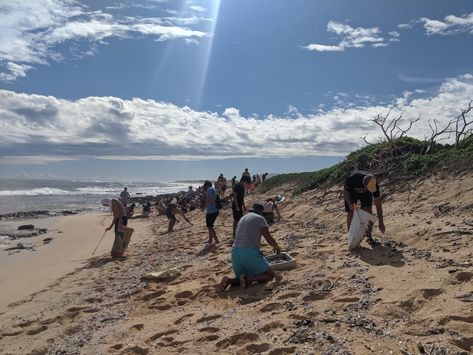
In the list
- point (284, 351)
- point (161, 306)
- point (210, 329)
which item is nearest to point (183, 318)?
point (210, 329)

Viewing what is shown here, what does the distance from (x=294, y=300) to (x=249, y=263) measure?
3.92 feet

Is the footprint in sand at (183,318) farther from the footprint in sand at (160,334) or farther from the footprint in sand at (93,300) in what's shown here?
the footprint in sand at (93,300)

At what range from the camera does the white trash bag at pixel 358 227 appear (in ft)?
21.7

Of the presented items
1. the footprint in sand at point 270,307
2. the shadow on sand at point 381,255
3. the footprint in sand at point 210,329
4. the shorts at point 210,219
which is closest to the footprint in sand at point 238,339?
the footprint in sand at point 210,329

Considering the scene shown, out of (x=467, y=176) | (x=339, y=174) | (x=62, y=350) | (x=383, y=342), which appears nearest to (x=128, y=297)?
(x=62, y=350)

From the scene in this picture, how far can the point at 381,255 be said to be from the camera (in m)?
6.18

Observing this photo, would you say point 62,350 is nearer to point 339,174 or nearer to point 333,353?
point 333,353

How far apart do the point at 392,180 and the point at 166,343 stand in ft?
28.1

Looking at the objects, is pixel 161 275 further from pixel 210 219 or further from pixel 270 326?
pixel 270 326

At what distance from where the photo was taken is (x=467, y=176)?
9148 millimetres

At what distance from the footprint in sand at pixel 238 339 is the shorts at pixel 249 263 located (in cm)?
184

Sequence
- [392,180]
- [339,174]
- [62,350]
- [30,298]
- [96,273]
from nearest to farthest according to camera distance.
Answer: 1. [62,350]
2. [30,298]
3. [96,273]
4. [392,180]
5. [339,174]

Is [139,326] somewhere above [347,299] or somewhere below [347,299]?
below

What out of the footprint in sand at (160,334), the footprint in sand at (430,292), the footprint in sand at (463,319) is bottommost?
the footprint in sand at (160,334)
